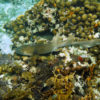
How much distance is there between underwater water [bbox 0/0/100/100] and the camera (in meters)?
3.43

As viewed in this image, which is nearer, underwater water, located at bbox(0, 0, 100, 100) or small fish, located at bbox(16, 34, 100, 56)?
underwater water, located at bbox(0, 0, 100, 100)

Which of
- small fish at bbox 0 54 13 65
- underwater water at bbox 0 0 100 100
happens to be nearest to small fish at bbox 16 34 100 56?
underwater water at bbox 0 0 100 100

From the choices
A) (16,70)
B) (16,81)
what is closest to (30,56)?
(16,70)

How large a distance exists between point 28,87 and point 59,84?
36.2 inches

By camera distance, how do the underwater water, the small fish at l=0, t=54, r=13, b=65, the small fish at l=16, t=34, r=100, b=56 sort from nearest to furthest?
Answer: the underwater water → the small fish at l=16, t=34, r=100, b=56 → the small fish at l=0, t=54, r=13, b=65

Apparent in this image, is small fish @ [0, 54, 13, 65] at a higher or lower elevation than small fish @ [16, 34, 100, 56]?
lower

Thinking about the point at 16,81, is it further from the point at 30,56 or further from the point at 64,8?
the point at 64,8

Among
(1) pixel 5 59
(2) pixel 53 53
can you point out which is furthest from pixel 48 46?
(1) pixel 5 59

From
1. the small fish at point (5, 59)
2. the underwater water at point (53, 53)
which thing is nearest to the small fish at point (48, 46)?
the underwater water at point (53, 53)

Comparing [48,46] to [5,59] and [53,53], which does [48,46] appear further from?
[5,59]

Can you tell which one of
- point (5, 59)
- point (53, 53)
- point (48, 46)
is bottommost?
point (5, 59)

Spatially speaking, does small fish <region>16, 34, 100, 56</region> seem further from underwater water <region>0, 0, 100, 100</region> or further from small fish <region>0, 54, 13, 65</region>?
small fish <region>0, 54, 13, 65</region>

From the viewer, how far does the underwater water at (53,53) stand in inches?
135

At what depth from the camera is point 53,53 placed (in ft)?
14.5
